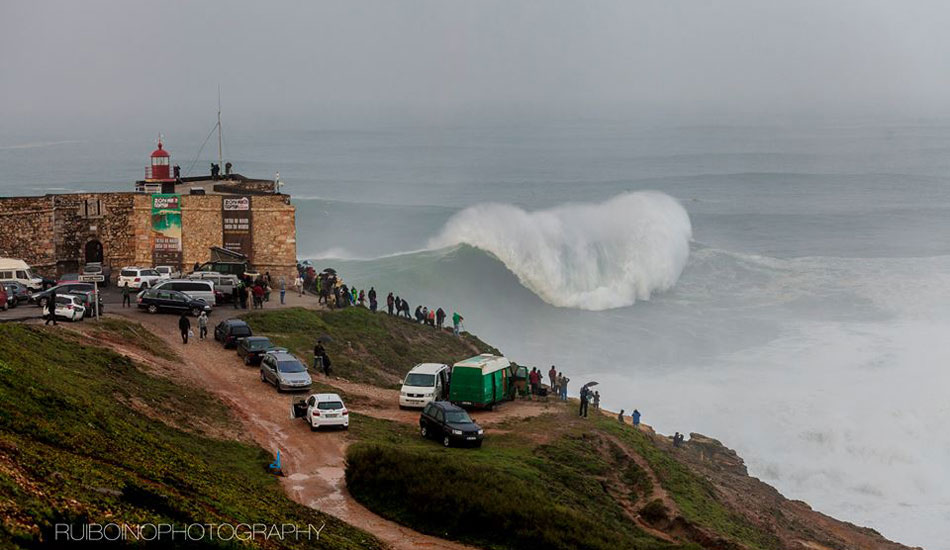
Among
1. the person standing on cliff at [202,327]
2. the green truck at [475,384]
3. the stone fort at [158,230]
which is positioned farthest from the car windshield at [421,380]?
the stone fort at [158,230]

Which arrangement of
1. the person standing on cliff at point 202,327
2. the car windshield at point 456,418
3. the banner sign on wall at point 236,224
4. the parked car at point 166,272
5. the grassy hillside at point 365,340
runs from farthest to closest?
the banner sign on wall at point 236,224, the parked car at point 166,272, the grassy hillside at point 365,340, the person standing on cliff at point 202,327, the car windshield at point 456,418

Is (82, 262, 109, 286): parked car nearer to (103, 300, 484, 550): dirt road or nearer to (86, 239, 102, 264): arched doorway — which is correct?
(86, 239, 102, 264): arched doorway

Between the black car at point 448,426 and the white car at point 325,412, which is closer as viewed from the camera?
the black car at point 448,426

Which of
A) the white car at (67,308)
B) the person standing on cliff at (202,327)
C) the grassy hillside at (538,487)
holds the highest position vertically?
the white car at (67,308)

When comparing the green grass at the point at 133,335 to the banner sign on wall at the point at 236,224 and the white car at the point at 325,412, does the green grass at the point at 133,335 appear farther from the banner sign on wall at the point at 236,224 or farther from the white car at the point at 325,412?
the banner sign on wall at the point at 236,224

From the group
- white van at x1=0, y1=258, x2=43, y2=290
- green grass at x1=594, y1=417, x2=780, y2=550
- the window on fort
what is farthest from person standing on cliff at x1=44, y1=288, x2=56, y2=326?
green grass at x1=594, y1=417, x2=780, y2=550

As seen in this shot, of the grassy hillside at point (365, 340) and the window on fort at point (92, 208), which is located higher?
the window on fort at point (92, 208)

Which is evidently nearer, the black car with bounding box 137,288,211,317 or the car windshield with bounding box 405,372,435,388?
the car windshield with bounding box 405,372,435,388
